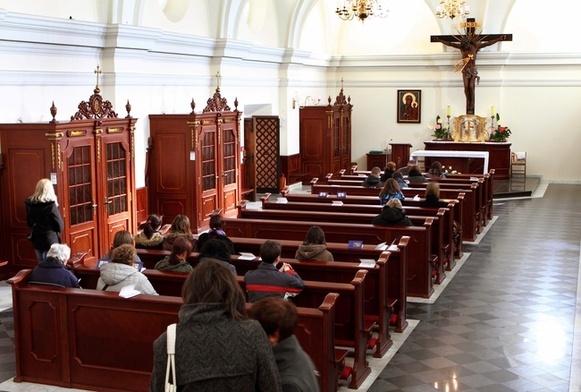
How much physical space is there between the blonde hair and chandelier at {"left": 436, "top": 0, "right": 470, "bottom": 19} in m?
13.4

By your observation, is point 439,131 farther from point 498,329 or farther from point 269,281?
point 269,281

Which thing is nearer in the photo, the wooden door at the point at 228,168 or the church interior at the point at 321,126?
the church interior at the point at 321,126

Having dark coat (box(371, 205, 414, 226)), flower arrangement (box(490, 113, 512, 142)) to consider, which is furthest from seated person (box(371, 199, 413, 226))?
flower arrangement (box(490, 113, 512, 142))

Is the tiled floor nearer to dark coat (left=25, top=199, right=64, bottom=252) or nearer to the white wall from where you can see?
dark coat (left=25, top=199, right=64, bottom=252)

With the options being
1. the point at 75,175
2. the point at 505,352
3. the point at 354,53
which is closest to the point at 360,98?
the point at 354,53

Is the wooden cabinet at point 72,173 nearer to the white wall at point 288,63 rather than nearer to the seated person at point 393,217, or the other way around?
the white wall at point 288,63

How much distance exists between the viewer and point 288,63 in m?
20.1

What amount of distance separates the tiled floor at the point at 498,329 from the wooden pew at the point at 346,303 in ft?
0.94

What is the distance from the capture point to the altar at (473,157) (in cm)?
2058

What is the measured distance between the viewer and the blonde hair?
951cm

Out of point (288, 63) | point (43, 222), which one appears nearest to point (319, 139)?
point (288, 63)

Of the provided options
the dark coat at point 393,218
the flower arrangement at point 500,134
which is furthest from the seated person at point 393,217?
the flower arrangement at point 500,134

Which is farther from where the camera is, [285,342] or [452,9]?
[452,9]

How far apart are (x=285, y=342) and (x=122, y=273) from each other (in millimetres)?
3532
